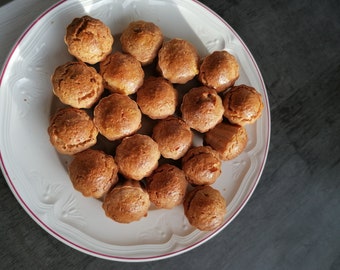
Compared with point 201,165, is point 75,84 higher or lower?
higher

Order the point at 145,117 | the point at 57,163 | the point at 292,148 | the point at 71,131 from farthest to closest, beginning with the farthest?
the point at 292,148 → the point at 145,117 → the point at 57,163 → the point at 71,131

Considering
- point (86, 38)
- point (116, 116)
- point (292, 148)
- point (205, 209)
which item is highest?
point (86, 38)

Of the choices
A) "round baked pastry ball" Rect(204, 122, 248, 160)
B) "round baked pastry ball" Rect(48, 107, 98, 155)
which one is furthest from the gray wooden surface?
"round baked pastry ball" Rect(48, 107, 98, 155)

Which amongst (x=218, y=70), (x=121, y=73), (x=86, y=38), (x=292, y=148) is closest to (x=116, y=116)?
(x=121, y=73)

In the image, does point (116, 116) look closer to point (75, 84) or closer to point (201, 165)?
point (75, 84)

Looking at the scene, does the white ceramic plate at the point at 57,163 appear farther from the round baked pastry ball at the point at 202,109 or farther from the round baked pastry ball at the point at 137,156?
the round baked pastry ball at the point at 202,109

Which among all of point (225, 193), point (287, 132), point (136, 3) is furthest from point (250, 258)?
point (136, 3)

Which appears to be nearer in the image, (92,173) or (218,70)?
(92,173)

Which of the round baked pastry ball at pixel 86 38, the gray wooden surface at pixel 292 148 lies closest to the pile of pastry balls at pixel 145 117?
the round baked pastry ball at pixel 86 38
